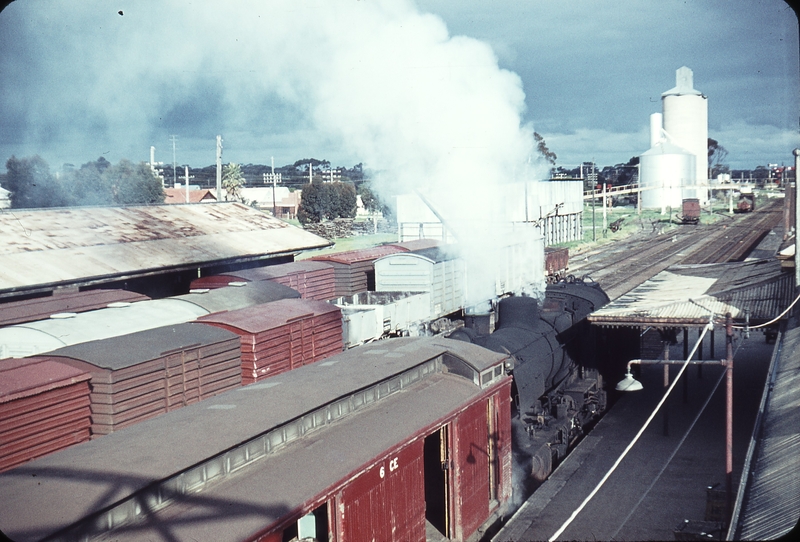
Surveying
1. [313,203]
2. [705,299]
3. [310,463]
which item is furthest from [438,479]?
[313,203]

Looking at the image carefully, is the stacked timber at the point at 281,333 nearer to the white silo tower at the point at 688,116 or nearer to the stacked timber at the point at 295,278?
the stacked timber at the point at 295,278

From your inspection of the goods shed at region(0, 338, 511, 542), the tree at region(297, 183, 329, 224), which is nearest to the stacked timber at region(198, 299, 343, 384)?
the goods shed at region(0, 338, 511, 542)

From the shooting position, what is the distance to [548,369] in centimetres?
1761

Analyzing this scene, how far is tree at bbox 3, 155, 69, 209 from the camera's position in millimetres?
60031

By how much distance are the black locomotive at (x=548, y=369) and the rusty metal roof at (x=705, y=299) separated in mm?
1115

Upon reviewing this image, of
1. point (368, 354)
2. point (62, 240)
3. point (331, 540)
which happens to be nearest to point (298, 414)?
point (331, 540)

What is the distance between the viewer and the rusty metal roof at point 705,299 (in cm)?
1889

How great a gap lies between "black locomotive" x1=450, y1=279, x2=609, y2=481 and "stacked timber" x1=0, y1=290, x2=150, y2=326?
9.84 metres

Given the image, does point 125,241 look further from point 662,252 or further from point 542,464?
point 662,252

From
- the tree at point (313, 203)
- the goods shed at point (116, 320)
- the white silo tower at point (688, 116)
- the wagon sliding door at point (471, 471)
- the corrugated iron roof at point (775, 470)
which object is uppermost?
the white silo tower at point (688, 116)

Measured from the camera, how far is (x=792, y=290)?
66.9ft

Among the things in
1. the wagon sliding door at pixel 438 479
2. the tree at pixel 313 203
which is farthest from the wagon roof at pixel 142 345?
the tree at pixel 313 203

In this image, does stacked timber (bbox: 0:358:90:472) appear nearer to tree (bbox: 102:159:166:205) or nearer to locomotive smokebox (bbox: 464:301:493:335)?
locomotive smokebox (bbox: 464:301:493:335)

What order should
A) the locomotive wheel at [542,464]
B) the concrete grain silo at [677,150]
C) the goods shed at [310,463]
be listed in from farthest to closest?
the concrete grain silo at [677,150], the locomotive wheel at [542,464], the goods shed at [310,463]
